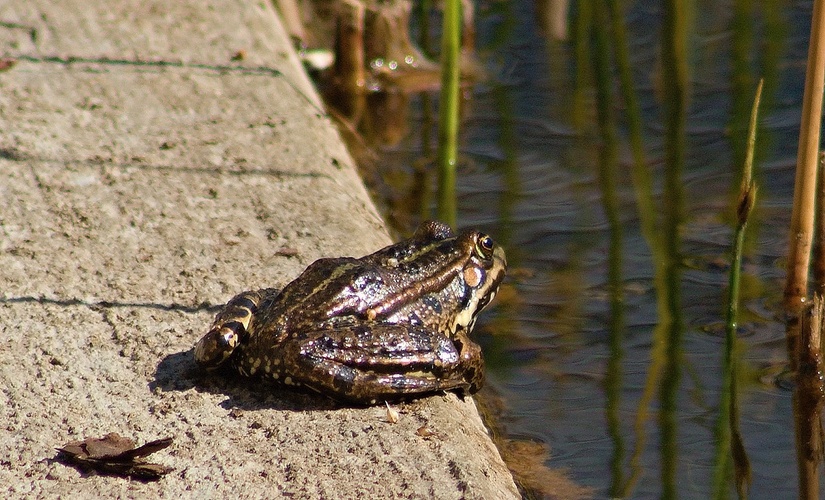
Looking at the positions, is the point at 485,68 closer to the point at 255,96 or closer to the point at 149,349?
the point at 255,96

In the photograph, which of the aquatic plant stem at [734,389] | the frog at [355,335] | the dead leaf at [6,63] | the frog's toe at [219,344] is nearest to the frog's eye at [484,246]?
the frog at [355,335]

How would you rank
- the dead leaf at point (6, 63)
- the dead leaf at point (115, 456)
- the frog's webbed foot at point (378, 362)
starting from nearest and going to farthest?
the dead leaf at point (115, 456) < the frog's webbed foot at point (378, 362) < the dead leaf at point (6, 63)

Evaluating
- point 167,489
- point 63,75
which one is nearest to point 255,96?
point 63,75

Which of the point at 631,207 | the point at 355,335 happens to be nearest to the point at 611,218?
the point at 631,207

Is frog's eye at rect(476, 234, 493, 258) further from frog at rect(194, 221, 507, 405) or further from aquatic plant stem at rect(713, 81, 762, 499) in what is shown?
aquatic plant stem at rect(713, 81, 762, 499)

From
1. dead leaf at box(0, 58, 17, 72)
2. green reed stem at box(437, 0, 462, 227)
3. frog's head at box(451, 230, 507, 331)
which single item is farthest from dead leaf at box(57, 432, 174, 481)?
dead leaf at box(0, 58, 17, 72)

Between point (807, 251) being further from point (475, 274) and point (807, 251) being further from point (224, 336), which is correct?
point (224, 336)

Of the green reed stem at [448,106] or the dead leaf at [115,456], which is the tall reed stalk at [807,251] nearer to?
the green reed stem at [448,106]
